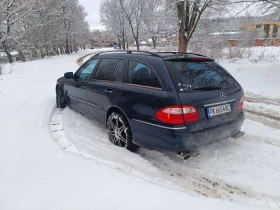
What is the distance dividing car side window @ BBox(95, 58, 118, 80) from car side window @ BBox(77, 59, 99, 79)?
30 centimetres

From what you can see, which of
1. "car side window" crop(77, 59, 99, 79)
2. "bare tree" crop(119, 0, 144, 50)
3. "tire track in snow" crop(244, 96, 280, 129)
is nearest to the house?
"tire track in snow" crop(244, 96, 280, 129)

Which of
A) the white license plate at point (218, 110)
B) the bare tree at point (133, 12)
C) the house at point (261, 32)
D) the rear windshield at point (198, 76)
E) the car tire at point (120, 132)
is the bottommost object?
the car tire at point (120, 132)

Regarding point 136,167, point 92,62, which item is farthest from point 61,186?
point 92,62

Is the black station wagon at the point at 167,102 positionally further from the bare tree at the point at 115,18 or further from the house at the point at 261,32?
the bare tree at the point at 115,18

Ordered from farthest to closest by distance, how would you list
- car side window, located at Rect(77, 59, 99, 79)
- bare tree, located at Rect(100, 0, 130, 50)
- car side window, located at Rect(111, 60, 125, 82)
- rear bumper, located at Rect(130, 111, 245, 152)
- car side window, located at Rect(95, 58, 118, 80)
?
bare tree, located at Rect(100, 0, 130, 50), car side window, located at Rect(77, 59, 99, 79), car side window, located at Rect(95, 58, 118, 80), car side window, located at Rect(111, 60, 125, 82), rear bumper, located at Rect(130, 111, 245, 152)

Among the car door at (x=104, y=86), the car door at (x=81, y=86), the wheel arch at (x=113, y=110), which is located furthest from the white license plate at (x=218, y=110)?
the car door at (x=81, y=86)

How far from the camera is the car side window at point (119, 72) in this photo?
355 cm

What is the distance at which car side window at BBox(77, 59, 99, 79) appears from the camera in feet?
14.6

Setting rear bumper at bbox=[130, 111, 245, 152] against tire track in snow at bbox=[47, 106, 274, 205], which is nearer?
tire track in snow at bbox=[47, 106, 274, 205]

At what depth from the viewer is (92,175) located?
2.56m

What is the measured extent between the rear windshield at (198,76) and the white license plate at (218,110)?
29cm

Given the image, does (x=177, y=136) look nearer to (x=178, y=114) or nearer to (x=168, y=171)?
(x=178, y=114)

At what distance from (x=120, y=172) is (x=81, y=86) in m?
2.52

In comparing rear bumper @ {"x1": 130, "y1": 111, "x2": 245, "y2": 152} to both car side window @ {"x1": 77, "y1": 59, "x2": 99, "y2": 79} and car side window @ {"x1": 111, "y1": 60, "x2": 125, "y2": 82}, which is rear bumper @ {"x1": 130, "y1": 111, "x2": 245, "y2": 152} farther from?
car side window @ {"x1": 77, "y1": 59, "x2": 99, "y2": 79}
